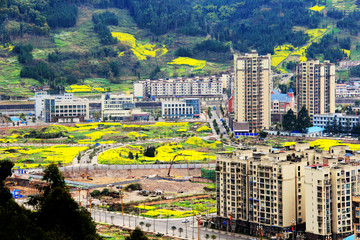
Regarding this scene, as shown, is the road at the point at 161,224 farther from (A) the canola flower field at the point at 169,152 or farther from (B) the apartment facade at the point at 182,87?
(B) the apartment facade at the point at 182,87

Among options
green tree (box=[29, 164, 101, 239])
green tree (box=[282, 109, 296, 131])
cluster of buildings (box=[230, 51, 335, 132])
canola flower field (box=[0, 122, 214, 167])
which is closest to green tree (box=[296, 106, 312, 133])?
green tree (box=[282, 109, 296, 131])

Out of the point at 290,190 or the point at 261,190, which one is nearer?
the point at 290,190

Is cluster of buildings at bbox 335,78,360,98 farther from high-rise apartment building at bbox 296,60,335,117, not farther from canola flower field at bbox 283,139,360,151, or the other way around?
canola flower field at bbox 283,139,360,151

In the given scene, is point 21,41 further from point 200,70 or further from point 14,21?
point 200,70

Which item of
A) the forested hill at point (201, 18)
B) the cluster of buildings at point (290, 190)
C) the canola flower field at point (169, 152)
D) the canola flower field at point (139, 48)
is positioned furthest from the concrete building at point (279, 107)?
the cluster of buildings at point (290, 190)

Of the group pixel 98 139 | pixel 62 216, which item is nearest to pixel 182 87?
pixel 98 139

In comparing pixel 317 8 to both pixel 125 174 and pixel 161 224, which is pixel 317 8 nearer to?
pixel 125 174

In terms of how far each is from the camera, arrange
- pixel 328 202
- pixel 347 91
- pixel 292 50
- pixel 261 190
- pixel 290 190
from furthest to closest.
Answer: pixel 292 50 < pixel 347 91 < pixel 261 190 < pixel 290 190 < pixel 328 202
